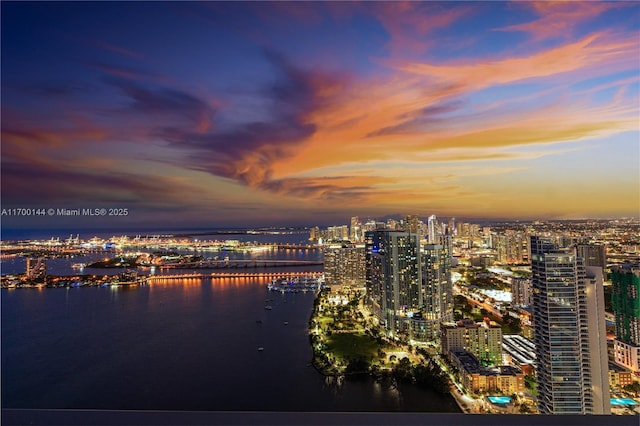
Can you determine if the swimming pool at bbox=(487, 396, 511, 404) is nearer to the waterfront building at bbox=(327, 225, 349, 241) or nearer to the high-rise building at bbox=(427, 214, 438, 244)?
the high-rise building at bbox=(427, 214, 438, 244)

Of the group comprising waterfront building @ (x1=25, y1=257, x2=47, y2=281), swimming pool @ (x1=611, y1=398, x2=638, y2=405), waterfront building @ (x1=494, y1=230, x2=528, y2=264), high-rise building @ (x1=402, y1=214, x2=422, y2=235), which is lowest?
swimming pool @ (x1=611, y1=398, x2=638, y2=405)

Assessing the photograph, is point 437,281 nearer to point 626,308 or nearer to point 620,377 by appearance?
point 626,308

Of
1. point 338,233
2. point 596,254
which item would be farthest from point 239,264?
point 596,254

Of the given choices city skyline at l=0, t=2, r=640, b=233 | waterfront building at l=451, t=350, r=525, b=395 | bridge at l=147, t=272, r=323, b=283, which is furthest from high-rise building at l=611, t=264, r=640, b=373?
bridge at l=147, t=272, r=323, b=283

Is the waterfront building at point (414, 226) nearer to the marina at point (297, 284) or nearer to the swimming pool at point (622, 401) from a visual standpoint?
the swimming pool at point (622, 401)

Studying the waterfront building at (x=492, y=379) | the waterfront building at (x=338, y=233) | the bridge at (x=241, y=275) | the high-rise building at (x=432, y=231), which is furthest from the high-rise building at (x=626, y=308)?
the bridge at (x=241, y=275)

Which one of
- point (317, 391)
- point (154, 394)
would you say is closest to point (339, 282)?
point (317, 391)

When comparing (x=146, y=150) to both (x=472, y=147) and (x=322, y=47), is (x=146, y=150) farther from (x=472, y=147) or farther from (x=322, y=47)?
(x=472, y=147)

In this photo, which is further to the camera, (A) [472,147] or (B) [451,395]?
(B) [451,395]
